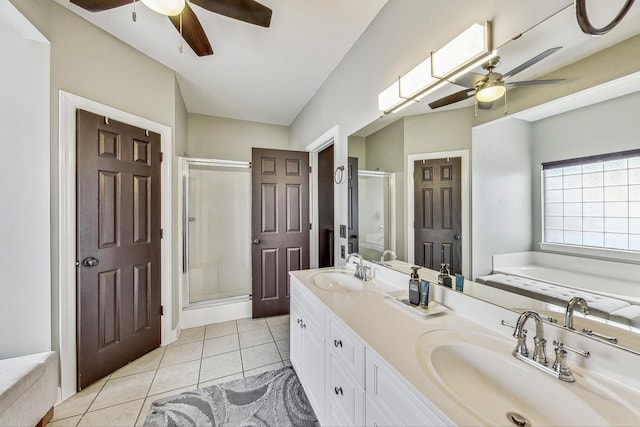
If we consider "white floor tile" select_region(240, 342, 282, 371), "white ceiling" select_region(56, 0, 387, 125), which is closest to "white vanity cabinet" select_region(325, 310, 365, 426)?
"white floor tile" select_region(240, 342, 282, 371)

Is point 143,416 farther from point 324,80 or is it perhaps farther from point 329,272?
point 324,80

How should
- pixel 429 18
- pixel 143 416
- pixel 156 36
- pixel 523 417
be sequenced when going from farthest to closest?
1. pixel 156 36
2. pixel 143 416
3. pixel 429 18
4. pixel 523 417

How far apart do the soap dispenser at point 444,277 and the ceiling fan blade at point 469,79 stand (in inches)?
34.4

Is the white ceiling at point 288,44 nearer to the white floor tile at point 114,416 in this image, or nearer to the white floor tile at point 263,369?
the white floor tile at point 263,369

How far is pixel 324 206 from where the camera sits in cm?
311

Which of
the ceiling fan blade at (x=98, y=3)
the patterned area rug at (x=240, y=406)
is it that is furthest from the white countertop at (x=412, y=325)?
the ceiling fan blade at (x=98, y=3)

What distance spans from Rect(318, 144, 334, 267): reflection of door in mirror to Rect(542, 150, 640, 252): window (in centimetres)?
232

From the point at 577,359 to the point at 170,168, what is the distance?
2898 millimetres

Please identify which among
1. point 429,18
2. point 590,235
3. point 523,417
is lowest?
point 523,417

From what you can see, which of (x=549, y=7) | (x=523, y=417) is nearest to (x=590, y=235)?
(x=523, y=417)

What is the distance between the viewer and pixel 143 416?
1.49 m

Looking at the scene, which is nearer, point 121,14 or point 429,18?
point 429,18

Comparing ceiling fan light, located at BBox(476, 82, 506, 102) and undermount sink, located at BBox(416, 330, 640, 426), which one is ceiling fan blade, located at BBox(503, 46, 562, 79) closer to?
ceiling fan light, located at BBox(476, 82, 506, 102)

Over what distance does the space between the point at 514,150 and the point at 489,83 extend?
316 mm
